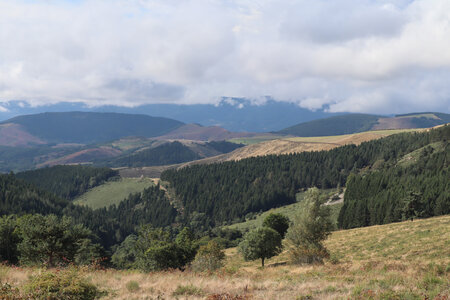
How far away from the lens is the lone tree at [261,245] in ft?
159

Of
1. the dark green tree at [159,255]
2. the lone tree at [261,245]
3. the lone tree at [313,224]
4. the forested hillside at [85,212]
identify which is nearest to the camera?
the lone tree at [313,224]

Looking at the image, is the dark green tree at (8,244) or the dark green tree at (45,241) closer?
the dark green tree at (45,241)

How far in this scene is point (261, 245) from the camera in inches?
1912

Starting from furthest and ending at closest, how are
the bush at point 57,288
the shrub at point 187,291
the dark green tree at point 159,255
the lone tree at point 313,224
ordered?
the dark green tree at point 159,255 → the lone tree at point 313,224 → the shrub at point 187,291 → the bush at point 57,288

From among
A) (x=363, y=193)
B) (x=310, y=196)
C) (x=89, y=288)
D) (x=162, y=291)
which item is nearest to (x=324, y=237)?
(x=310, y=196)

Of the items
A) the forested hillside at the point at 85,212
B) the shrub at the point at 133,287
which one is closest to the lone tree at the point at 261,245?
the shrub at the point at 133,287

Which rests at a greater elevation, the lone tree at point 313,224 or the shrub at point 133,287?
the shrub at point 133,287

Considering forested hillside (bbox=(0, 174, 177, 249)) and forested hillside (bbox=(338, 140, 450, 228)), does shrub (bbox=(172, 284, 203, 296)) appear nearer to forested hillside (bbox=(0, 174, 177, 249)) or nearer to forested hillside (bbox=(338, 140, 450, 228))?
forested hillside (bbox=(338, 140, 450, 228))

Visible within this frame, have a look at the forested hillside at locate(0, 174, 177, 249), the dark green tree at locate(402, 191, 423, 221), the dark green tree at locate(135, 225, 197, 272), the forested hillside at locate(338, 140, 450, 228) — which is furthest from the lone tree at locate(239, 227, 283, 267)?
the forested hillside at locate(0, 174, 177, 249)

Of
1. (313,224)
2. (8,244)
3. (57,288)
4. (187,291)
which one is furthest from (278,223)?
(57,288)

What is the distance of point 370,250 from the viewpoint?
42.2m

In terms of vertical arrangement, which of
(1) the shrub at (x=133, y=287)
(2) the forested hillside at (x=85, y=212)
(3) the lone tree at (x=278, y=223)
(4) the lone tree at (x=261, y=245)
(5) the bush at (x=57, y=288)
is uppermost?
(5) the bush at (x=57, y=288)

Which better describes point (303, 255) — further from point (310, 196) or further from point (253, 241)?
point (253, 241)

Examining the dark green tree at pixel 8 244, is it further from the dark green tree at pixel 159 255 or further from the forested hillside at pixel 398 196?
the forested hillside at pixel 398 196
